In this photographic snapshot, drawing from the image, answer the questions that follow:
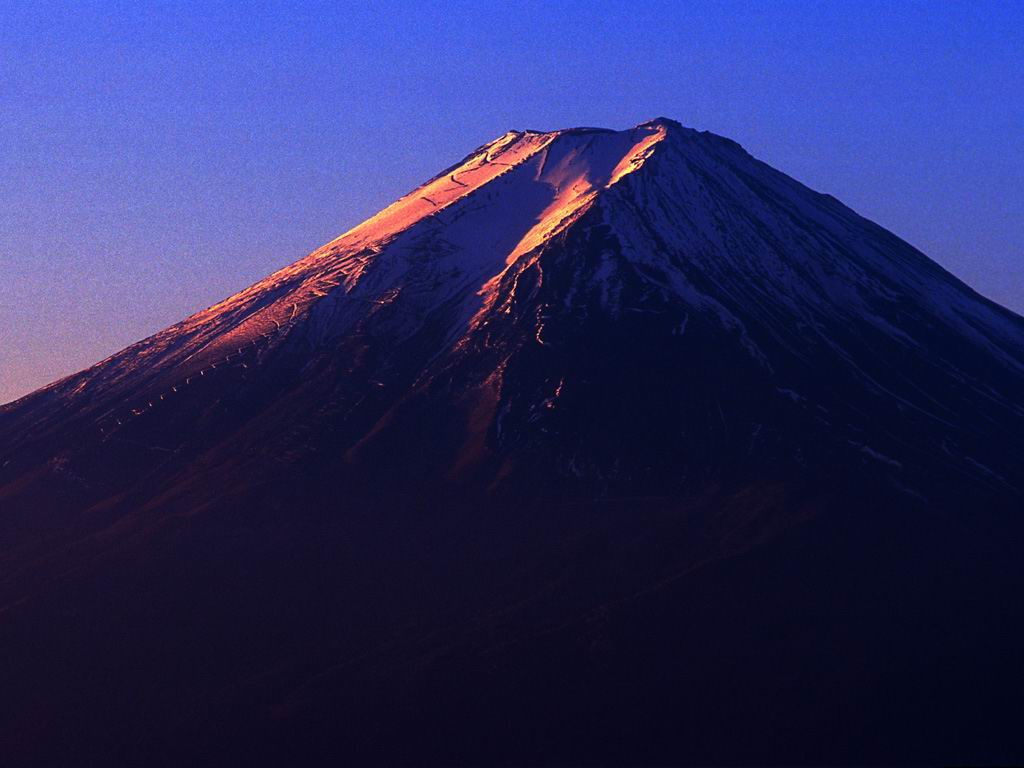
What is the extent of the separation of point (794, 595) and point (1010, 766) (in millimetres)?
16549

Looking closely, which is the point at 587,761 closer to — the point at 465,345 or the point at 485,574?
the point at 485,574

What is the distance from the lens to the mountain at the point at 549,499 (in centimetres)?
8575

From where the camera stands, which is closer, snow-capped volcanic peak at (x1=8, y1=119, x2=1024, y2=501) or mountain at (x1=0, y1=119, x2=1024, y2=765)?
mountain at (x1=0, y1=119, x2=1024, y2=765)

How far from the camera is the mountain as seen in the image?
3376 inches

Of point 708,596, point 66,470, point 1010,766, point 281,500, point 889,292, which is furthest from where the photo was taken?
point 889,292

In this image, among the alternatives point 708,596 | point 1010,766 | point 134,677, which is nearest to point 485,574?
point 708,596

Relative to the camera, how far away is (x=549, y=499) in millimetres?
103062

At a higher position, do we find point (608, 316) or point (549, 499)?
point (608, 316)

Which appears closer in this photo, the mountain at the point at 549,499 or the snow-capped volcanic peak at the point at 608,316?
the mountain at the point at 549,499

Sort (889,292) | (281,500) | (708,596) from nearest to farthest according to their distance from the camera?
(708,596)
(281,500)
(889,292)

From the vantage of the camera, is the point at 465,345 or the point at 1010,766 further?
→ the point at 465,345

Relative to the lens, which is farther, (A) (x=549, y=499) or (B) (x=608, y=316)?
(B) (x=608, y=316)

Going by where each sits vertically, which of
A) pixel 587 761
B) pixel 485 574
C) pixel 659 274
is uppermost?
pixel 659 274

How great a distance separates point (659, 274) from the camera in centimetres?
12100
